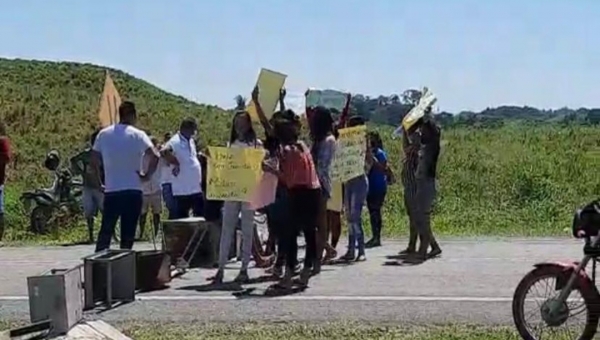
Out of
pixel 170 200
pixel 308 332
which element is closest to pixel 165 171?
pixel 170 200

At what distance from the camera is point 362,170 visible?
45.4ft

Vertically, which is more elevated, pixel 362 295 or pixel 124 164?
pixel 124 164

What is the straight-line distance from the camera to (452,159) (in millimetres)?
33188

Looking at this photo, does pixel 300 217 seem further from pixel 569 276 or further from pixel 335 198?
pixel 569 276

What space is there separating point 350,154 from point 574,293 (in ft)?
17.5

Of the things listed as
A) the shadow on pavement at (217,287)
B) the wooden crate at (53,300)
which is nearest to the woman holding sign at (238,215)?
the shadow on pavement at (217,287)

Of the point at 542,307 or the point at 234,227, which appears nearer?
the point at 542,307

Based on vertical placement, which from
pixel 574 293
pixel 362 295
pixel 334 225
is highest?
pixel 334 225

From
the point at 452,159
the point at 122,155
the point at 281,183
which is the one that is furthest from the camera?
the point at 452,159

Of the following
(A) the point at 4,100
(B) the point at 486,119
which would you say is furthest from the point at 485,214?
(B) the point at 486,119

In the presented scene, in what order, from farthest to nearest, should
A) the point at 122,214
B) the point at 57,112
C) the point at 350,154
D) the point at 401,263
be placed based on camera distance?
1. the point at 57,112
2. the point at 401,263
3. the point at 350,154
4. the point at 122,214

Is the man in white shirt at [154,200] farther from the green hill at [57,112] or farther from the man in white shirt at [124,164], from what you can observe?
the green hill at [57,112]

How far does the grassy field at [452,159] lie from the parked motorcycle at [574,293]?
350 inches

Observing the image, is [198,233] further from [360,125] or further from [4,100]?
[4,100]
